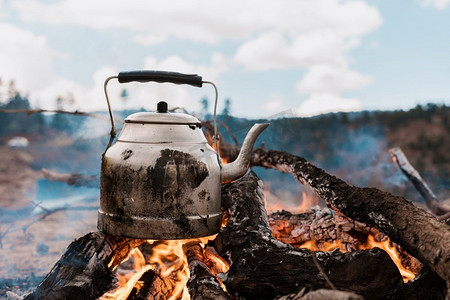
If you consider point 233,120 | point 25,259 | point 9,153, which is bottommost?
point 25,259

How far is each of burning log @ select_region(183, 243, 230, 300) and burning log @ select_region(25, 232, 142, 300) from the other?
43 centimetres

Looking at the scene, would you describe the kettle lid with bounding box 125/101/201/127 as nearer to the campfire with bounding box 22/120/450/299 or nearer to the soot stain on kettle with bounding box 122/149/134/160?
the soot stain on kettle with bounding box 122/149/134/160

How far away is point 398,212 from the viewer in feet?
6.78

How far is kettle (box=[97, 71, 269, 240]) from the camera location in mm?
2115

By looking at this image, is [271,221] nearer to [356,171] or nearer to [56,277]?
[56,277]

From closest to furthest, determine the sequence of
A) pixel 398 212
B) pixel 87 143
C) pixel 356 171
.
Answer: pixel 398 212 < pixel 87 143 < pixel 356 171

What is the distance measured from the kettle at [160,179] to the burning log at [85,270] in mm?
108

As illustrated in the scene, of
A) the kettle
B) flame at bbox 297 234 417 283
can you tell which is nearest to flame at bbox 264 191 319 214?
flame at bbox 297 234 417 283

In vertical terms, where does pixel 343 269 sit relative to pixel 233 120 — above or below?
below

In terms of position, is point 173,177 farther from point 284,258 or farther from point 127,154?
point 284,258

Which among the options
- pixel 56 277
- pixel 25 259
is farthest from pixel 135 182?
pixel 25 259

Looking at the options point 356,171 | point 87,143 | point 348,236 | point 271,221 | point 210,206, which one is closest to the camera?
point 210,206

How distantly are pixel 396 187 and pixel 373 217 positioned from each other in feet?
20.8

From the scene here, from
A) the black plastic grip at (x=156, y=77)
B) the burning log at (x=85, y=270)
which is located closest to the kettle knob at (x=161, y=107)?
the black plastic grip at (x=156, y=77)
